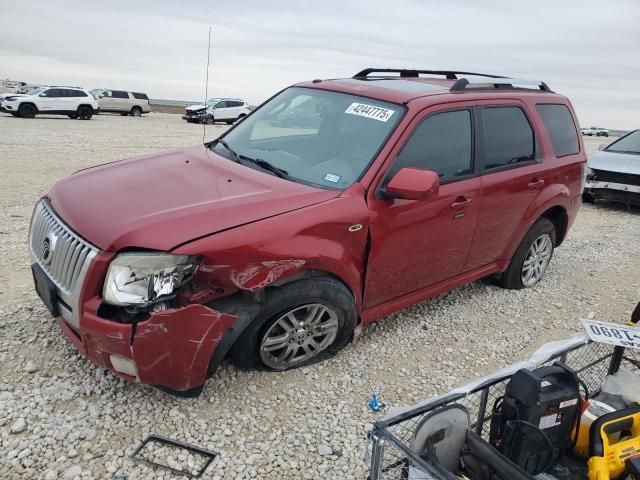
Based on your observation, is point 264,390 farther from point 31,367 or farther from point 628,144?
point 628,144

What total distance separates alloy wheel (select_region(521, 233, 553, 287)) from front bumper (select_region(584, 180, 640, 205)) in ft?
16.4

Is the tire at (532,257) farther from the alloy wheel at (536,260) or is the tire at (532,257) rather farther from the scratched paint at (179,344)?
the scratched paint at (179,344)

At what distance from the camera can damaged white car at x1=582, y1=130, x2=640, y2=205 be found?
933cm

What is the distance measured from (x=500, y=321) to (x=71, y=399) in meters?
3.39

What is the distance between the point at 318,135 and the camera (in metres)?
3.95

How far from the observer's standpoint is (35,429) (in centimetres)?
286

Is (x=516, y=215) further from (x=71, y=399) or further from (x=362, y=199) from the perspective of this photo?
(x=71, y=399)

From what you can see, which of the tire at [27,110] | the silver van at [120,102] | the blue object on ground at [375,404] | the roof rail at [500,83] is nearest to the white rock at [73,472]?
the blue object on ground at [375,404]

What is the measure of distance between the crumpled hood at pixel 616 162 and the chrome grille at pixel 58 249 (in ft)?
30.3

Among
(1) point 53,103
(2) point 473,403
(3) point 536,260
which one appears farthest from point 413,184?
(1) point 53,103

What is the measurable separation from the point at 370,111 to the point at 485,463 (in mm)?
2506

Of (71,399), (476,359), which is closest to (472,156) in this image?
(476,359)

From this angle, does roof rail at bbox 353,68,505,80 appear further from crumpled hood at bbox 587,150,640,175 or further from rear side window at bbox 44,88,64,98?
rear side window at bbox 44,88,64,98

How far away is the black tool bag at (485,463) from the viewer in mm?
2059
